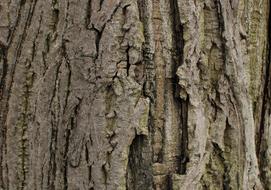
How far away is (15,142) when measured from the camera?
80.6 inches

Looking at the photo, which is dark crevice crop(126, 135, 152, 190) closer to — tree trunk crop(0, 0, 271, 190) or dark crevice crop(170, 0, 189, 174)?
tree trunk crop(0, 0, 271, 190)

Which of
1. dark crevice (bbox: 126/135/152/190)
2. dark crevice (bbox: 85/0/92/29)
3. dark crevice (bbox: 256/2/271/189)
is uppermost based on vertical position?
dark crevice (bbox: 85/0/92/29)

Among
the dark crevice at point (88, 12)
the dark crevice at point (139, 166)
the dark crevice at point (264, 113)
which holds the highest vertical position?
the dark crevice at point (88, 12)

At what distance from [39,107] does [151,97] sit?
0.45 metres

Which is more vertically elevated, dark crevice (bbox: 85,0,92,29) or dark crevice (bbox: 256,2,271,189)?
dark crevice (bbox: 85,0,92,29)

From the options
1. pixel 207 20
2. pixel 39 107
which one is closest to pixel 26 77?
pixel 39 107

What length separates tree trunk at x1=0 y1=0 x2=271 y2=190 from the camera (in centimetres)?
190

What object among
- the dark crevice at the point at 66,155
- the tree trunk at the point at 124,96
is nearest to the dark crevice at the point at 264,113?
the tree trunk at the point at 124,96

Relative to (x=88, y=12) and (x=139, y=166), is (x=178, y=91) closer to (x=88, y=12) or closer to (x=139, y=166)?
(x=139, y=166)

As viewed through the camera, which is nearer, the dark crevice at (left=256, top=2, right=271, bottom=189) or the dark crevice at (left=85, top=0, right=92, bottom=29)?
the dark crevice at (left=85, top=0, right=92, bottom=29)

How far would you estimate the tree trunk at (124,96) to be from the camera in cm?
190

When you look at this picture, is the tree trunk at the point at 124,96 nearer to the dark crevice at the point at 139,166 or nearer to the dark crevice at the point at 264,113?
the dark crevice at the point at 139,166

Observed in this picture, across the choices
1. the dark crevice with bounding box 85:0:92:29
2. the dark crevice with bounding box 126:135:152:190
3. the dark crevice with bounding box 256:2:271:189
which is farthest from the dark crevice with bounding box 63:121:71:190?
the dark crevice with bounding box 256:2:271:189

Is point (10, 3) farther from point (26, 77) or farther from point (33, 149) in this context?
point (33, 149)
